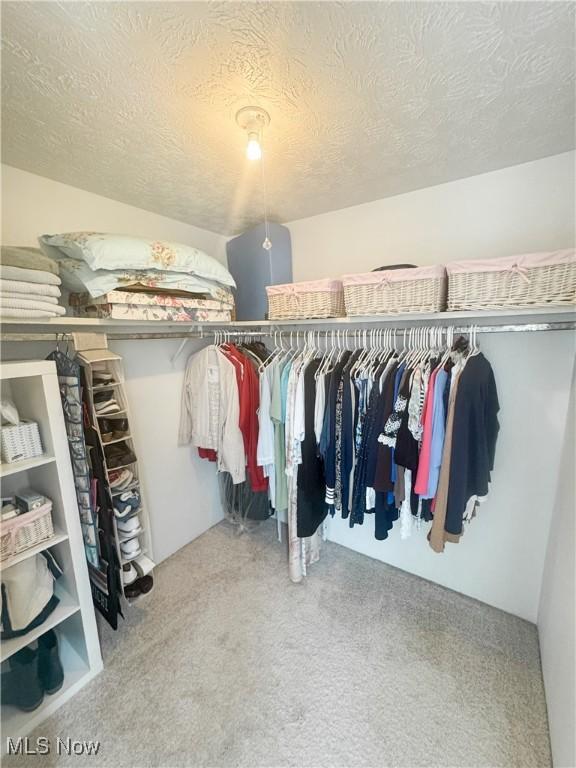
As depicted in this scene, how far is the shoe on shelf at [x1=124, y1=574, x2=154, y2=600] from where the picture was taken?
166cm

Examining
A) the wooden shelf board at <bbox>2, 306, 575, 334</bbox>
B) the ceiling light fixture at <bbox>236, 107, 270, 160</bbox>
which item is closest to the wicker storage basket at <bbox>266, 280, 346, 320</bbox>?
the wooden shelf board at <bbox>2, 306, 575, 334</bbox>

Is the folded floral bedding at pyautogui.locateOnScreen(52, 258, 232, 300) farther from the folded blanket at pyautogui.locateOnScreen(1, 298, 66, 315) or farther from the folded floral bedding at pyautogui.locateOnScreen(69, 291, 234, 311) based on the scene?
the folded blanket at pyautogui.locateOnScreen(1, 298, 66, 315)

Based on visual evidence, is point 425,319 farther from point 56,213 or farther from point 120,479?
point 56,213

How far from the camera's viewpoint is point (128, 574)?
1.62 meters

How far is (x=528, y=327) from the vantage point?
131 centimetres

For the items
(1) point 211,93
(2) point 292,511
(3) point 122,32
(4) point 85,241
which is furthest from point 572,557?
(4) point 85,241

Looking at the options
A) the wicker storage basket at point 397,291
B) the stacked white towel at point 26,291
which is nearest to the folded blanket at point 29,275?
the stacked white towel at point 26,291

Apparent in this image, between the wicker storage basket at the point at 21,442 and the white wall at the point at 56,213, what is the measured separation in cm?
88

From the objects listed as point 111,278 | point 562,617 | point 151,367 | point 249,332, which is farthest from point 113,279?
point 562,617

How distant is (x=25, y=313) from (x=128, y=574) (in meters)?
1.37

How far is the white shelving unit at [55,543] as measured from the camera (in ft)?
4.08

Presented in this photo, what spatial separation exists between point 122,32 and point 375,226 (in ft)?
4.76

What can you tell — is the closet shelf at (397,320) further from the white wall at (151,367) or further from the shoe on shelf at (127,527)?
the shoe on shelf at (127,527)

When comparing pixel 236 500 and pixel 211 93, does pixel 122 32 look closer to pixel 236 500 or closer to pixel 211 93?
pixel 211 93
